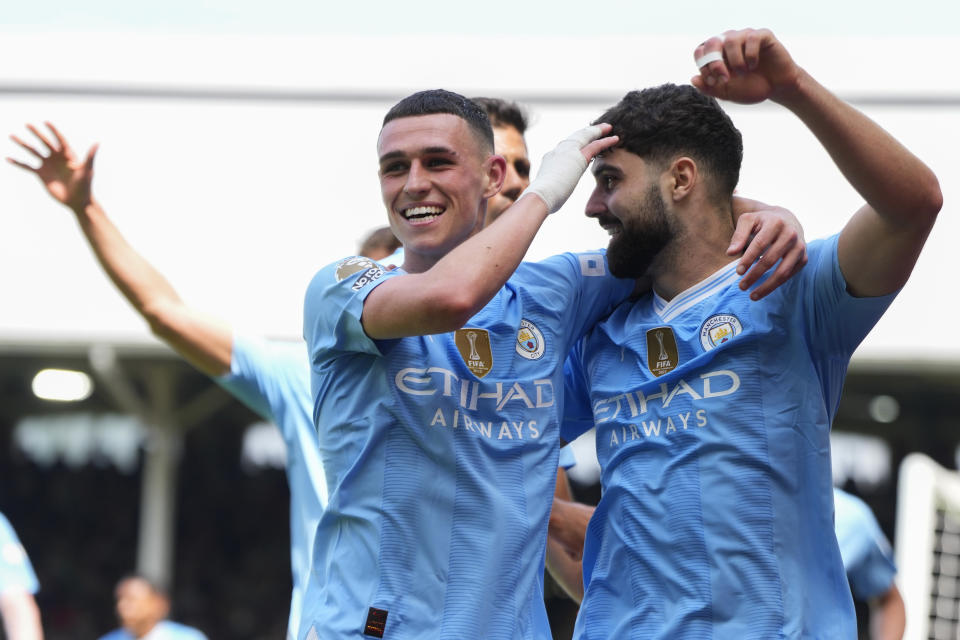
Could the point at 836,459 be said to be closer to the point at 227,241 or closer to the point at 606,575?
the point at 227,241

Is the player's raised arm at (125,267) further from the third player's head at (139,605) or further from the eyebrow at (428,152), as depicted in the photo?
the third player's head at (139,605)

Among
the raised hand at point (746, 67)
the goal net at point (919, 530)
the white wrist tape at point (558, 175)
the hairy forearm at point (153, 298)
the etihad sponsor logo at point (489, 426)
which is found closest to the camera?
the raised hand at point (746, 67)

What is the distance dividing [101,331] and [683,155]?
471 inches

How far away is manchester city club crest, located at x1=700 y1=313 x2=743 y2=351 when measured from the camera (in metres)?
2.99

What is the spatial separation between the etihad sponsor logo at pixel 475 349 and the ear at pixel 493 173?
1.37 feet

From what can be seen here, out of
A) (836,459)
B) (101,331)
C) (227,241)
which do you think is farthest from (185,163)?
(836,459)

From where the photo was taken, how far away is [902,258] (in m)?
2.72

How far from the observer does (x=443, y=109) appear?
3.10 metres

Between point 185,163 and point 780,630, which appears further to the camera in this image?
point 185,163

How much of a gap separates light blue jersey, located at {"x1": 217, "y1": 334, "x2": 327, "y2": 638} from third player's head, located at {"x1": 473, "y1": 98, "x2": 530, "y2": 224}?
1.25 meters

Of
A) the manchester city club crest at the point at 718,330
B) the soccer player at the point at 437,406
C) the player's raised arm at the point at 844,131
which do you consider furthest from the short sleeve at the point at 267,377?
the player's raised arm at the point at 844,131

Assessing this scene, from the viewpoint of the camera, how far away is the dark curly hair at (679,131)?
3.24m

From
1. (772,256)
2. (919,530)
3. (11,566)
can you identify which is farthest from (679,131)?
(919,530)

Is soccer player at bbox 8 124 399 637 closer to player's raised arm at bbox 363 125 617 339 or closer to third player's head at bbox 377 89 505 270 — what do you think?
third player's head at bbox 377 89 505 270
